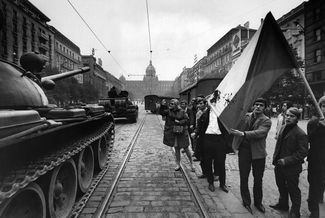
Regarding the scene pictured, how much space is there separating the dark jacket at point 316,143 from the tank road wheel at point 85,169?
3.82 meters

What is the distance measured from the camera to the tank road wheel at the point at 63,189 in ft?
10.9

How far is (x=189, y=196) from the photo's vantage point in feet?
→ 14.8

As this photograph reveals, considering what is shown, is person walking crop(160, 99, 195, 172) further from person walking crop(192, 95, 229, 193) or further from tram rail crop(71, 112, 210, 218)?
person walking crop(192, 95, 229, 193)

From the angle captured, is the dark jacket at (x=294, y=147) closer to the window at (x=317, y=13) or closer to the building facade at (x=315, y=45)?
the building facade at (x=315, y=45)

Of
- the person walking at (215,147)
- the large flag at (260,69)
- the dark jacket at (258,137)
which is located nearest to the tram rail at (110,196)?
the person walking at (215,147)

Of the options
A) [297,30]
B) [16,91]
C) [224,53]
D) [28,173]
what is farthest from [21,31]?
[28,173]

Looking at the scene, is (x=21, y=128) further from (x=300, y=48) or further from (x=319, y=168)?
(x=300, y=48)

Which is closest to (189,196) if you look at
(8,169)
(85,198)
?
(85,198)

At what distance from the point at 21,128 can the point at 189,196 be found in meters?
3.02

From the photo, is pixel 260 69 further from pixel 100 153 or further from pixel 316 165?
pixel 100 153

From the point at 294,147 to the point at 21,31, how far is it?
43.6 m

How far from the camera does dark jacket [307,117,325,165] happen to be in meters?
3.62

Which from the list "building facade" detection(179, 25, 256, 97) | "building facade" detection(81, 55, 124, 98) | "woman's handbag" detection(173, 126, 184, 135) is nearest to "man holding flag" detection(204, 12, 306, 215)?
"woman's handbag" detection(173, 126, 184, 135)

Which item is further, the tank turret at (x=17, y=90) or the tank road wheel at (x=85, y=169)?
the tank road wheel at (x=85, y=169)
